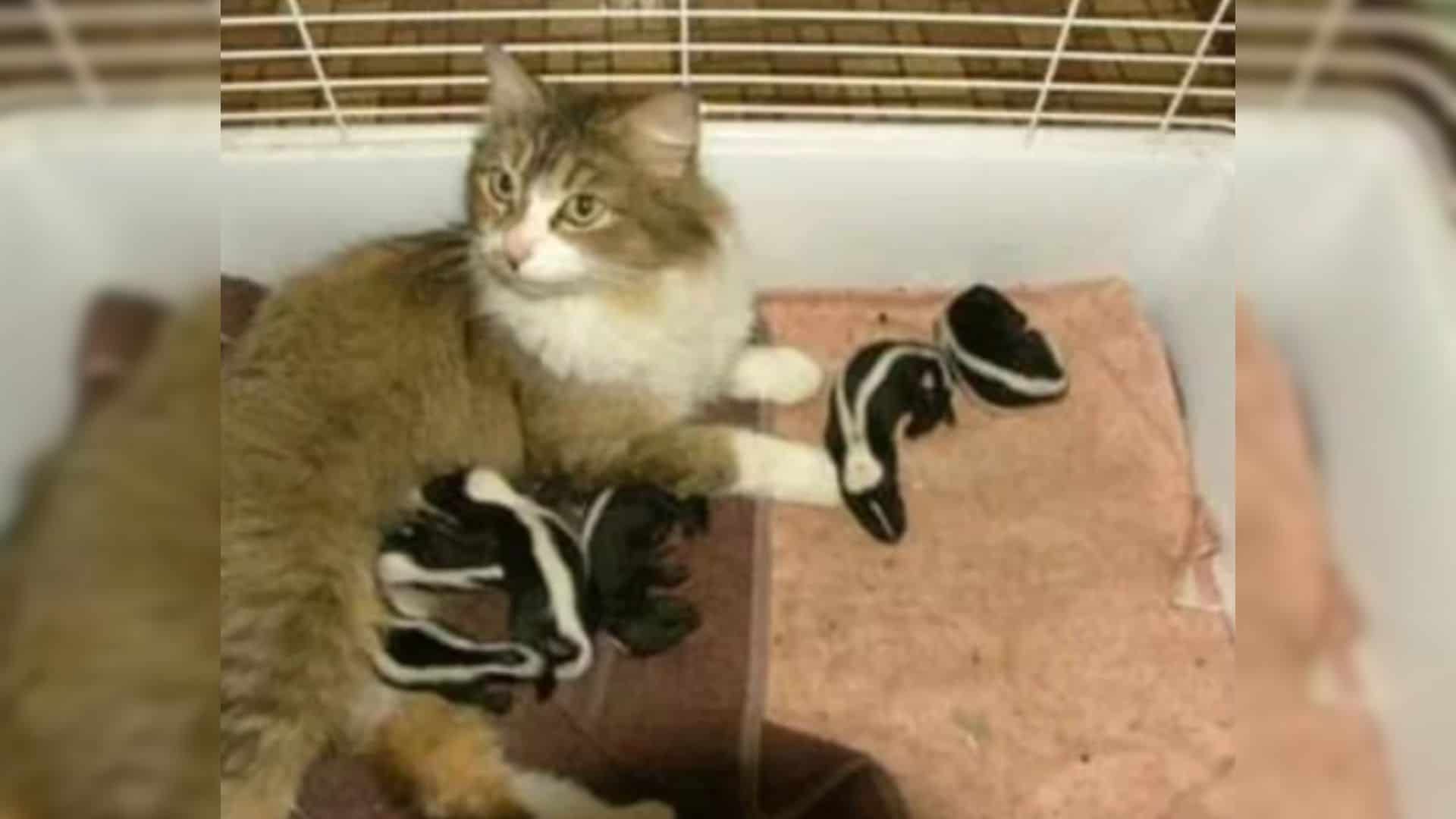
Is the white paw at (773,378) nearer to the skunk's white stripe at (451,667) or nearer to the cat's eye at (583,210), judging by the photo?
the cat's eye at (583,210)

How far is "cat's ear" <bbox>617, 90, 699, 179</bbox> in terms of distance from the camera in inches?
52.8

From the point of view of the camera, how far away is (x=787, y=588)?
139 centimetres

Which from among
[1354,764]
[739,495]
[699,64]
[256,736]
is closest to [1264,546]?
[1354,764]

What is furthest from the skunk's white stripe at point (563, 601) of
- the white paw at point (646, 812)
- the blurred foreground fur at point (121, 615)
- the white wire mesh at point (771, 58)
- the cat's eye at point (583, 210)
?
the blurred foreground fur at point (121, 615)

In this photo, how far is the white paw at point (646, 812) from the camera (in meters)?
1.23

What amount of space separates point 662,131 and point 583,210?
0.09 meters

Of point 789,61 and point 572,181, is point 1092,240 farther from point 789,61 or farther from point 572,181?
point 572,181

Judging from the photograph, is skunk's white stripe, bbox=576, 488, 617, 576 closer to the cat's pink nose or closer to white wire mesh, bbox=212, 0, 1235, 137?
the cat's pink nose

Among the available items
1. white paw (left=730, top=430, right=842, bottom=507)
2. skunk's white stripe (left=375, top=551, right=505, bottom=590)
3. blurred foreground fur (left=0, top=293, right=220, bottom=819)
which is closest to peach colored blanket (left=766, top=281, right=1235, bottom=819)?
white paw (left=730, top=430, right=842, bottom=507)

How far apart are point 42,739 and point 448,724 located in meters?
0.85

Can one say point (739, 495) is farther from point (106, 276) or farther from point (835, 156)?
point (106, 276)

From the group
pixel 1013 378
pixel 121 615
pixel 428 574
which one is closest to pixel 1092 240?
pixel 1013 378

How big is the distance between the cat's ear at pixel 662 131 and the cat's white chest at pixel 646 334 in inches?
3.7

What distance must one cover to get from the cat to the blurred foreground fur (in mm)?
705
